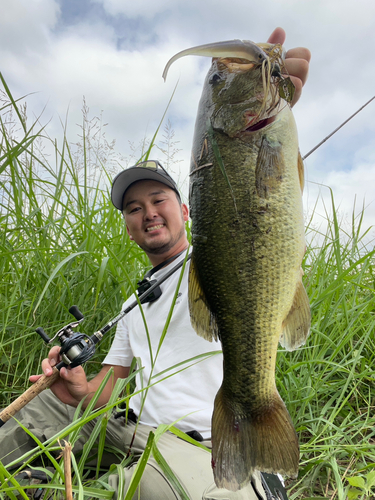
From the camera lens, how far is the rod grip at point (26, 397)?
1.67 metres

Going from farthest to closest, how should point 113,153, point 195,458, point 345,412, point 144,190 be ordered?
point 113,153, point 144,190, point 345,412, point 195,458

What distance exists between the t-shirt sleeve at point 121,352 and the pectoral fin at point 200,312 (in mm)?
1223

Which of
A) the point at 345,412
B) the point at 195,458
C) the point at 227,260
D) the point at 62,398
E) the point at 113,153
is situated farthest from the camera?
the point at 113,153

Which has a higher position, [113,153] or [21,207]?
[113,153]

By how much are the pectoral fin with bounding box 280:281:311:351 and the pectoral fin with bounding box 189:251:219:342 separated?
0.24 metres

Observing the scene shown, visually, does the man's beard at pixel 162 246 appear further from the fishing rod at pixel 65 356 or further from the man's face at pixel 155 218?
the fishing rod at pixel 65 356

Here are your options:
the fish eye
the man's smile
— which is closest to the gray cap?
the man's smile

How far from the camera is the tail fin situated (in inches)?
44.1

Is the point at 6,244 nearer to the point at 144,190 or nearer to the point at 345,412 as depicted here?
the point at 144,190

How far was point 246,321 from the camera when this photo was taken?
3.94ft

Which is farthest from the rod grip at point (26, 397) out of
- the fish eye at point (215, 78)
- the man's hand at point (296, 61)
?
the man's hand at point (296, 61)

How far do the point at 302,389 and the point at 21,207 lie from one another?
2369mm

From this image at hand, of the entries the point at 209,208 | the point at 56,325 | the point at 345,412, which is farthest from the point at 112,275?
the point at 345,412

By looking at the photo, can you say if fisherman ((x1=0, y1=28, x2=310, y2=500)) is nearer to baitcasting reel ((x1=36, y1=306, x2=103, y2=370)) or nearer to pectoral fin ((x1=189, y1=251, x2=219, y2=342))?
baitcasting reel ((x1=36, y1=306, x2=103, y2=370))
